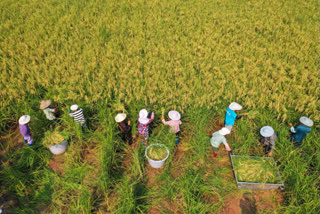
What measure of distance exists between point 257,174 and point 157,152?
206 cm

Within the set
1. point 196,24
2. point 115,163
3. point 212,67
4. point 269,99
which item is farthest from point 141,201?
point 196,24

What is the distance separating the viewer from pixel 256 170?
3.59 meters

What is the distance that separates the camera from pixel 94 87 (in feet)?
15.1

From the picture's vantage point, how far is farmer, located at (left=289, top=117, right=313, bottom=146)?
3.80m

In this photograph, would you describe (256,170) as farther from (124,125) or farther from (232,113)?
(124,125)

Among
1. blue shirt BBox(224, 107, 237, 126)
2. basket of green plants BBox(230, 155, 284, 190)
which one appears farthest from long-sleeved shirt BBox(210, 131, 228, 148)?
blue shirt BBox(224, 107, 237, 126)

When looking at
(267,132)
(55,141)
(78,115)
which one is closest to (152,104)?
(78,115)

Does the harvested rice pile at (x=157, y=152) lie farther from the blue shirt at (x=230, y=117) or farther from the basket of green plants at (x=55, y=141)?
the basket of green plants at (x=55, y=141)

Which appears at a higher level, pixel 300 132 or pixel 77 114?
pixel 77 114

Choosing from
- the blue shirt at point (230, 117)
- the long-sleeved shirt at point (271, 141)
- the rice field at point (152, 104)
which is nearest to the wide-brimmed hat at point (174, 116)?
the rice field at point (152, 104)

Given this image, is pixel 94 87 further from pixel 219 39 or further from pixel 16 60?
pixel 219 39

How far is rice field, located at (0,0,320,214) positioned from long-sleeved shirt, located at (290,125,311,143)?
0.16 metres

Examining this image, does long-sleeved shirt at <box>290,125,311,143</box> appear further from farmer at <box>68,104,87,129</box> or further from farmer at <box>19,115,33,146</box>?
farmer at <box>19,115,33,146</box>

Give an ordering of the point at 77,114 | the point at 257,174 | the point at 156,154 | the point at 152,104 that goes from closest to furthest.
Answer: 1. the point at 257,174
2. the point at 156,154
3. the point at 77,114
4. the point at 152,104
